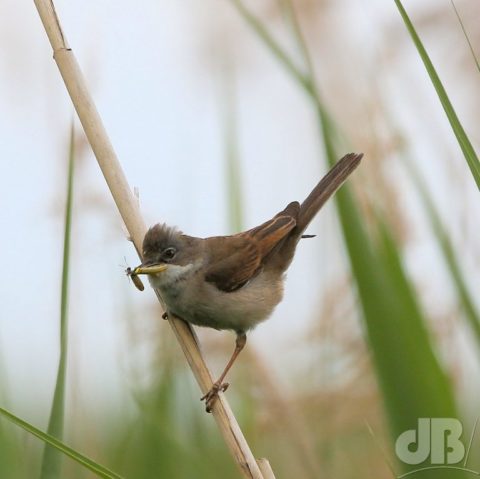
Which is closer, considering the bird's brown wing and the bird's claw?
the bird's claw

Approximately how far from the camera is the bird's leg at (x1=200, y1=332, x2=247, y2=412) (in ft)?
7.23

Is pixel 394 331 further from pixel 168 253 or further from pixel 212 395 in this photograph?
pixel 168 253

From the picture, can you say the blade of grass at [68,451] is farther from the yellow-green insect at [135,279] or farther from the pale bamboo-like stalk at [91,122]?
the yellow-green insect at [135,279]

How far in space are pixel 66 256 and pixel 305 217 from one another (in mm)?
1652

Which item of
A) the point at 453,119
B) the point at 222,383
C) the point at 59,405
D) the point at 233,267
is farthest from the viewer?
the point at 233,267

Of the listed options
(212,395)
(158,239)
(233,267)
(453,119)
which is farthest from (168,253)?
(453,119)

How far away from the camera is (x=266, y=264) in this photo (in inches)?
137

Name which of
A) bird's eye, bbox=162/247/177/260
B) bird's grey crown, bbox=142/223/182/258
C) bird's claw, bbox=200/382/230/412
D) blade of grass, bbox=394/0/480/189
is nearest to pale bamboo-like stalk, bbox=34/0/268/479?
bird's claw, bbox=200/382/230/412

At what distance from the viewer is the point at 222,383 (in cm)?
266

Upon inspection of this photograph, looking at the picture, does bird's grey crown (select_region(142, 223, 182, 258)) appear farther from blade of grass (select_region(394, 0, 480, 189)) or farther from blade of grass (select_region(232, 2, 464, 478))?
blade of grass (select_region(394, 0, 480, 189))

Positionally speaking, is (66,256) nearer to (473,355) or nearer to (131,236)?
(131,236)

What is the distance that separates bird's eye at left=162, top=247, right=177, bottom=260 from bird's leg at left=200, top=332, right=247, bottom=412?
1.43 feet

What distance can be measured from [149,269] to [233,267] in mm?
612

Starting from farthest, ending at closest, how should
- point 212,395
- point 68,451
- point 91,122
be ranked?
point 91,122, point 212,395, point 68,451
